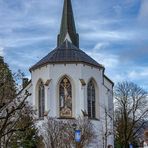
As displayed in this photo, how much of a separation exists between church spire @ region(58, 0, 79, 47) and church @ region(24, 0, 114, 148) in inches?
381

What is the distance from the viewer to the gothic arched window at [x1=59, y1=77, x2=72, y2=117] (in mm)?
65500

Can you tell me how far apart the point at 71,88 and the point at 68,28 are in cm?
1770

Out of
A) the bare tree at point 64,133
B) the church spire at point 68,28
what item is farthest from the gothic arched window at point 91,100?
the church spire at point 68,28

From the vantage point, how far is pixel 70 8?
81750 mm

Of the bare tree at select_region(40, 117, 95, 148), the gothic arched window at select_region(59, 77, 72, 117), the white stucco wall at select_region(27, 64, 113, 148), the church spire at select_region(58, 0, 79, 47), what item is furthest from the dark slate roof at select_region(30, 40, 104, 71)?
the bare tree at select_region(40, 117, 95, 148)

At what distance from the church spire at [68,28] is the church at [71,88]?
968 cm

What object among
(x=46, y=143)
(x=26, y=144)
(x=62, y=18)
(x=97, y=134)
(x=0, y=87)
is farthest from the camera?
(x=62, y=18)

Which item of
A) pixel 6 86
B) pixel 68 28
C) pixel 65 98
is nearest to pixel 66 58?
pixel 65 98

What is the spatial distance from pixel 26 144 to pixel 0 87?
29.5 metres

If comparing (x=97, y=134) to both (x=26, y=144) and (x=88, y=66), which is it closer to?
(x=88, y=66)

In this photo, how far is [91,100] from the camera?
222 ft

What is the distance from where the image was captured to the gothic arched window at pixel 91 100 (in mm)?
67169

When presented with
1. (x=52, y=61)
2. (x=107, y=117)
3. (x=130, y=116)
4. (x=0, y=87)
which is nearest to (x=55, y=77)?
(x=52, y=61)

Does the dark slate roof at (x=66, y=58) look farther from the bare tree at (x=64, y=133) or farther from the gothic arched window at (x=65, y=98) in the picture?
the bare tree at (x=64, y=133)
